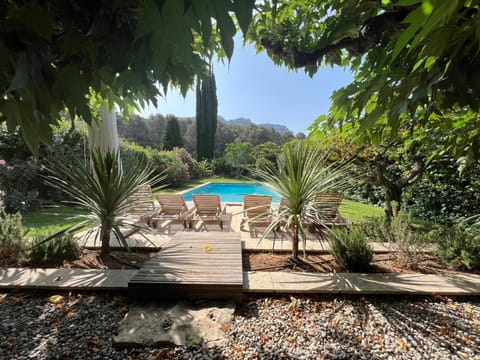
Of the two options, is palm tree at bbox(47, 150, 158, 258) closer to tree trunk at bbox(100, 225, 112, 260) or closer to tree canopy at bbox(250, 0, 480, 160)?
tree trunk at bbox(100, 225, 112, 260)

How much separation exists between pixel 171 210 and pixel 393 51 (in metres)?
5.59

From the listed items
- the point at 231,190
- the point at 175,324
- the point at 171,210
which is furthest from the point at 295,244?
the point at 231,190

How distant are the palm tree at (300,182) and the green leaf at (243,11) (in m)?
2.18

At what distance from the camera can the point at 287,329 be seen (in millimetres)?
1869

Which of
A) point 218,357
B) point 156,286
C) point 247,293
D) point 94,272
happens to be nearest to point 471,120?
point 247,293

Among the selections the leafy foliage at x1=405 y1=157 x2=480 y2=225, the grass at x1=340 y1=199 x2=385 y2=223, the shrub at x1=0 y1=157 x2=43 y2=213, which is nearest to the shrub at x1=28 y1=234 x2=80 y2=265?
the shrub at x1=0 y1=157 x2=43 y2=213

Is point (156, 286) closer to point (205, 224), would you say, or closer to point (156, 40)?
point (156, 40)

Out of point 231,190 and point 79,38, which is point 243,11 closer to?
point 79,38

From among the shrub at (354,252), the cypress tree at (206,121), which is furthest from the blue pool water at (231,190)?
the shrub at (354,252)

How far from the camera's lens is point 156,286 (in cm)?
216

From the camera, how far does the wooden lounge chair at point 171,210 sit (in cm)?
538

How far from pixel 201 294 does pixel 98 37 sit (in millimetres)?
2253

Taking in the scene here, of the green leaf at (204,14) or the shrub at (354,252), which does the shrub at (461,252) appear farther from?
the green leaf at (204,14)

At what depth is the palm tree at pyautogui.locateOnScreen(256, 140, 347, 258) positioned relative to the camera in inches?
110
